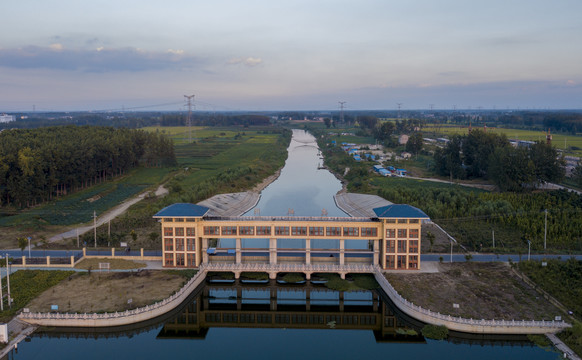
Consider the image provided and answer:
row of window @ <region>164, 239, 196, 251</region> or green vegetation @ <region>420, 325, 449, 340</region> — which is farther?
row of window @ <region>164, 239, 196, 251</region>

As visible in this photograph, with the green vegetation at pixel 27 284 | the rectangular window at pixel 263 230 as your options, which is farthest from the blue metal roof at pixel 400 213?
the green vegetation at pixel 27 284

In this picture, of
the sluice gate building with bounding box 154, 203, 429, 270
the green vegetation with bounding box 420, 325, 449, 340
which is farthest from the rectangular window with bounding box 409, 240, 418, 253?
the green vegetation with bounding box 420, 325, 449, 340

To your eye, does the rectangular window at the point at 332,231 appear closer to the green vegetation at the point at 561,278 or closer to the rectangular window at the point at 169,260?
the rectangular window at the point at 169,260

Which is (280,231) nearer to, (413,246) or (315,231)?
(315,231)

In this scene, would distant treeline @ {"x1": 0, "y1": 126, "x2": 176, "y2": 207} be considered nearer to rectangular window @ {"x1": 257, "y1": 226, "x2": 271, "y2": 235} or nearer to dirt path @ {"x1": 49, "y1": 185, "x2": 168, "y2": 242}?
dirt path @ {"x1": 49, "y1": 185, "x2": 168, "y2": 242}

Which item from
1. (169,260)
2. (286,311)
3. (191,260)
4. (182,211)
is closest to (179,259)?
(169,260)

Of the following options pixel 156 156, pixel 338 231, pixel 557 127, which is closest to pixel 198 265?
pixel 338 231

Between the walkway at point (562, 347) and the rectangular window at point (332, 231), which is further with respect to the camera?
the rectangular window at point (332, 231)
